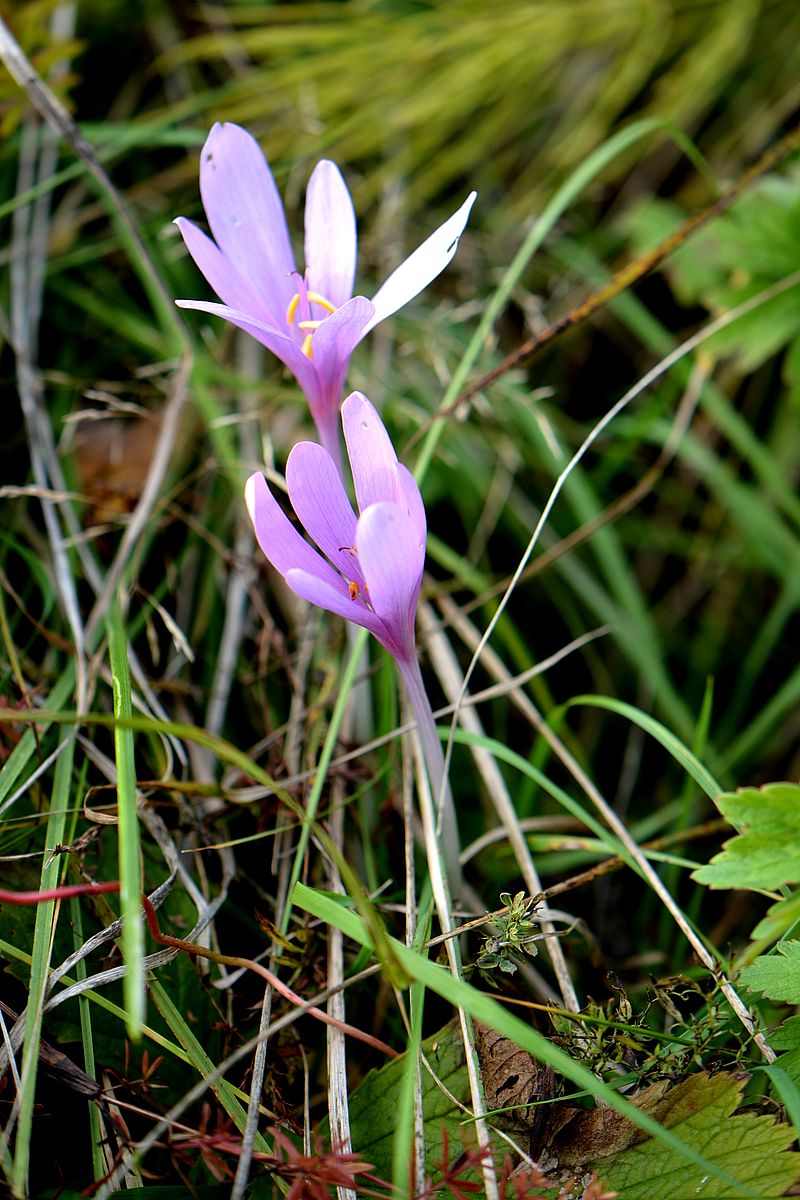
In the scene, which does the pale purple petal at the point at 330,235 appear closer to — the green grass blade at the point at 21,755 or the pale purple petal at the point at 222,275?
the pale purple petal at the point at 222,275

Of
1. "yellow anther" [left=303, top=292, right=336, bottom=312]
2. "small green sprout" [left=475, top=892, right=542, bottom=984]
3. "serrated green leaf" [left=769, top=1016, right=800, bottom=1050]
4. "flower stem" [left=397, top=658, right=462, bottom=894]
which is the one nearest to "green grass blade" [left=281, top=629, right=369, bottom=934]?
"flower stem" [left=397, top=658, right=462, bottom=894]

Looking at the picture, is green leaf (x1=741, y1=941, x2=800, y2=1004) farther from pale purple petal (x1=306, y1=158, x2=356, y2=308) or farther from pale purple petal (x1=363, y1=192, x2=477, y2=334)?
pale purple petal (x1=306, y1=158, x2=356, y2=308)

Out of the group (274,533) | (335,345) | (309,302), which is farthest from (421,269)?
(274,533)

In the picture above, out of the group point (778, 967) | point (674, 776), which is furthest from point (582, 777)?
point (674, 776)

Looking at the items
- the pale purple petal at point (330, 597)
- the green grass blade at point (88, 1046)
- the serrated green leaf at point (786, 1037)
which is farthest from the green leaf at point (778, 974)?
the green grass blade at point (88, 1046)

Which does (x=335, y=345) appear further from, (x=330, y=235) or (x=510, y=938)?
(x=510, y=938)
